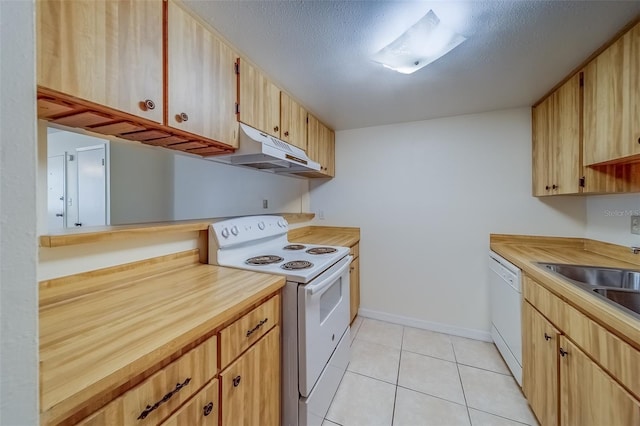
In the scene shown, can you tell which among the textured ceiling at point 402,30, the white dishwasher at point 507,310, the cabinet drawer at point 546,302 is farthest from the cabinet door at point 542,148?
the cabinet drawer at point 546,302

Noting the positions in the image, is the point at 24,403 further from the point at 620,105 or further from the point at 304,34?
the point at 620,105

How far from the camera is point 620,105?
48.1 inches

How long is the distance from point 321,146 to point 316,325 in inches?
70.2

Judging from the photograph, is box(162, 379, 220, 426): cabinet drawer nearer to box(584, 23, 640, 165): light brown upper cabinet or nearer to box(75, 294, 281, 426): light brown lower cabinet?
box(75, 294, 281, 426): light brown lower cabinet

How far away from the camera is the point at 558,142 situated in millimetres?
1750

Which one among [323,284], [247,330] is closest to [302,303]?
[323,284]

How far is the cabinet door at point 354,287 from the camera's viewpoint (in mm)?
2379

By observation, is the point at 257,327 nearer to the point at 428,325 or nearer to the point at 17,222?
the point at 17,222

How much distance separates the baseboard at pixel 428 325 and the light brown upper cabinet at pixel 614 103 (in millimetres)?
1697

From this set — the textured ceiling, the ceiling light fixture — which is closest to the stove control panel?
the textured ceiling

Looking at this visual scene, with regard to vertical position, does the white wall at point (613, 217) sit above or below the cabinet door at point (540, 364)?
above

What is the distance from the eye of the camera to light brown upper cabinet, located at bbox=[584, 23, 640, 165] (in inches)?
45.0

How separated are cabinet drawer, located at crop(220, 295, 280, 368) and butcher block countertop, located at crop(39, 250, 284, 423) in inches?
1.7

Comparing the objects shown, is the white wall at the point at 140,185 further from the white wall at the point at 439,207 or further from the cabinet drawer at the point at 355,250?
the white wall at the point at 439,207
